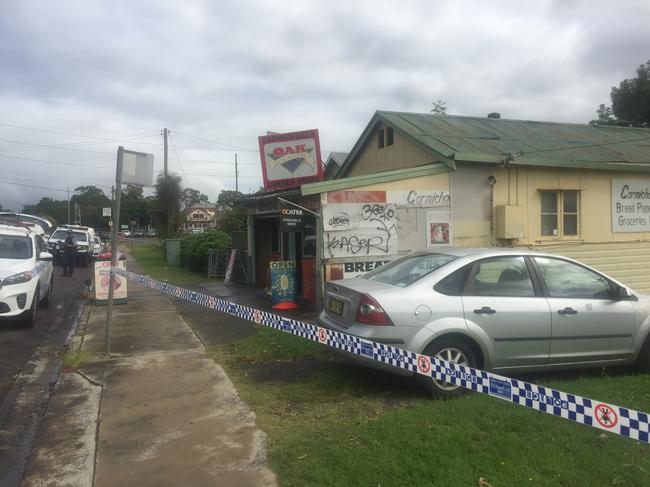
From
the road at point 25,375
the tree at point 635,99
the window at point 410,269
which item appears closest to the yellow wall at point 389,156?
the window at point 410,269

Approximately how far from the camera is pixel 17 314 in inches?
343

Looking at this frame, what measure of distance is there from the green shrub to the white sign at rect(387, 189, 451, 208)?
1054cm

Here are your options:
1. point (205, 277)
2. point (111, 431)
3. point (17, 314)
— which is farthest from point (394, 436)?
point (205, 277)

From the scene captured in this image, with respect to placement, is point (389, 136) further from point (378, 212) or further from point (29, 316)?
point (29, 316)

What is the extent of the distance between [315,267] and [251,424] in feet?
18.1

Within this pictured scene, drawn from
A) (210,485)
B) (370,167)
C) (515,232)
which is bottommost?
(210,485)

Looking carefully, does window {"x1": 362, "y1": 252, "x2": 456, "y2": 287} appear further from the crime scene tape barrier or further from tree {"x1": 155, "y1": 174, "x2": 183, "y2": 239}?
tree {"x1": 155, "y1": 174, "x2": 183, "y2": 239}

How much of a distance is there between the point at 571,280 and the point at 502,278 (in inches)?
33.0

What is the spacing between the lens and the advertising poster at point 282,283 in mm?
11125

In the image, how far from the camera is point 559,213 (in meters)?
11.3

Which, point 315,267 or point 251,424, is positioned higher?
point 315,267

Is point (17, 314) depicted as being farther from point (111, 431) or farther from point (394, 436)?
point (394, 436)

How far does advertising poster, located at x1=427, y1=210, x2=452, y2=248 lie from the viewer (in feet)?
33.5

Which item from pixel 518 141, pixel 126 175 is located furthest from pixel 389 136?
pixel 126 175
